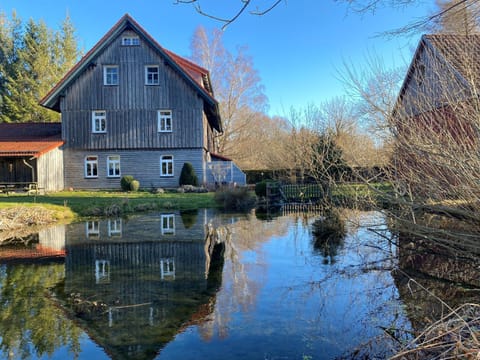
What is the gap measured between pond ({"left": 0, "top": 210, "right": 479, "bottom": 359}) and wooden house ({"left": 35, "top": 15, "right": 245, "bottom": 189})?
563 inches

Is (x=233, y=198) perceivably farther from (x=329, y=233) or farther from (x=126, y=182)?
(x=126, y=182)

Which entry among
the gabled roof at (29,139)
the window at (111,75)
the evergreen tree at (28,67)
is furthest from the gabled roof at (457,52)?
the evergreen tree at (28,67)

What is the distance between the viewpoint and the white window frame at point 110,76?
2305 centimetres

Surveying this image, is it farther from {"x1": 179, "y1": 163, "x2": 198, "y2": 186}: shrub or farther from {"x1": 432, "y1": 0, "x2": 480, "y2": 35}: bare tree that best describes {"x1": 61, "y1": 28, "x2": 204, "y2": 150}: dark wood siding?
{"x1": 432, "y1": 0, "x2": 480, "y2": 35}: bare tree

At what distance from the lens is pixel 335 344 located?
399 centimetres

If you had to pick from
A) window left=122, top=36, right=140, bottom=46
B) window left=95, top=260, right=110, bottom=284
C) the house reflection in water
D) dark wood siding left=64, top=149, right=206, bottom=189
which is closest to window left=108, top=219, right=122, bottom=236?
the house reflection in water

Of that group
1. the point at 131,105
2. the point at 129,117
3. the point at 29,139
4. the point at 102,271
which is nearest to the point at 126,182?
the point at 129,117

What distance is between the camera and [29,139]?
22.8 meters

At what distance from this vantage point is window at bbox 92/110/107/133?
23.3m

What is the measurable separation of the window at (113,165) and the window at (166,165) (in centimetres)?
293

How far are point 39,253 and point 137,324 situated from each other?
17.1ft

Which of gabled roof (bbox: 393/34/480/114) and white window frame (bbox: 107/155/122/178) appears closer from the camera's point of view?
gabled roof (bbox: 393/34/480/114)

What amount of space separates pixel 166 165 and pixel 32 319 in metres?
19.4

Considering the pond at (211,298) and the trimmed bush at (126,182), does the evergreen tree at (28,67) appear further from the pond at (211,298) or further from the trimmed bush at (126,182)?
the pond at (211,298)
